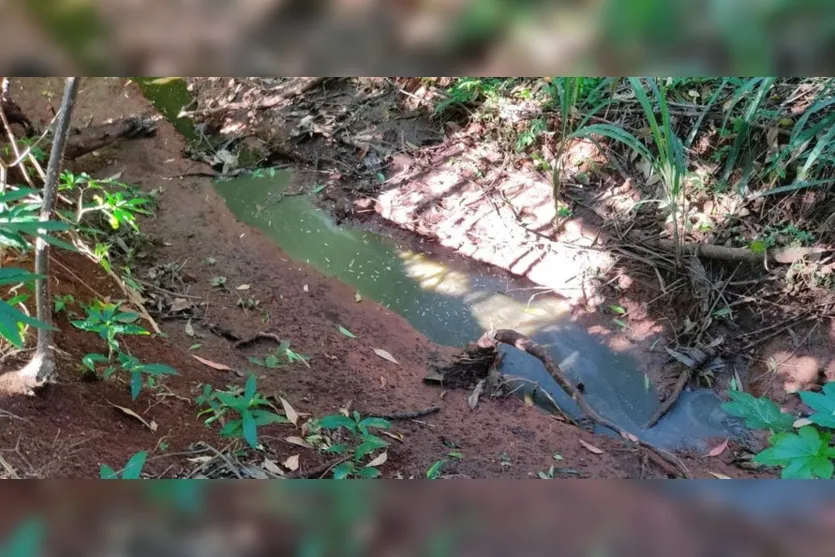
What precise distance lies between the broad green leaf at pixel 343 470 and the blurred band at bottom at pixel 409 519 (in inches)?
54.0

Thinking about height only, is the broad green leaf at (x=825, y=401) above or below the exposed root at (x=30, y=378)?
above

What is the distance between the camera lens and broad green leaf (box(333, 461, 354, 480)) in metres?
1.85

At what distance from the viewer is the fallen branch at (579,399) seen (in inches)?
97.4

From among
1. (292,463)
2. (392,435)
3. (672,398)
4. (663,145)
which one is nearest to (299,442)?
(292,463)

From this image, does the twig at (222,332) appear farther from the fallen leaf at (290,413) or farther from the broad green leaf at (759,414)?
the broad green leaf at (759,414)

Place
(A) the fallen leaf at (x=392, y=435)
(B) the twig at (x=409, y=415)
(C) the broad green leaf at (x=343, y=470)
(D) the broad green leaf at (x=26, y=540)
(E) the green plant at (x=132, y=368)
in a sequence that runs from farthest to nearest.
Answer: (B) the twig at (x=409, y=415)
(A) the fallen leaf at (x=392, y=435)
(C) the broad green leaf at (x=343, y=470)
(E) the green plant at (x=132, y=368)
(D) the broad green leaf at (x=26, y=540)

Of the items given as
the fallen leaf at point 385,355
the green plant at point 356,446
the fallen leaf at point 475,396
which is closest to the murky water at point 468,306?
the fallen leaf at point 475,396

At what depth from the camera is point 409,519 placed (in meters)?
0.51

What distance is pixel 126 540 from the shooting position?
1.63ft

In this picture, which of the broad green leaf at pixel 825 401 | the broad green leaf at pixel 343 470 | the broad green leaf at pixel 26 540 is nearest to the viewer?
the broad green leaf at pixel 26 540

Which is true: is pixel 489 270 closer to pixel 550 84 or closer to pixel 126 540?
pixel 550 84

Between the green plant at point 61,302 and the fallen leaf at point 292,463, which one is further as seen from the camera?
the green plant at point 61,302

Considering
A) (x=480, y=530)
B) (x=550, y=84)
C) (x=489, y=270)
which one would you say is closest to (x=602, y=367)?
(x=489, y=270)

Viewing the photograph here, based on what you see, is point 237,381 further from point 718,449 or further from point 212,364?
point 718,449
